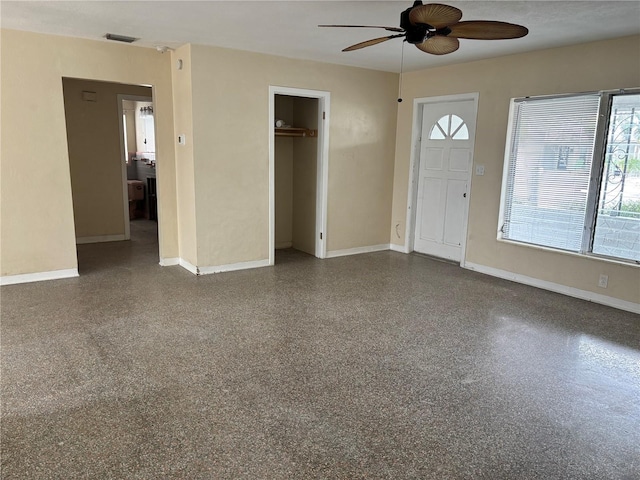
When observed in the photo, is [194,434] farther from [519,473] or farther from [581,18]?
[581,18]

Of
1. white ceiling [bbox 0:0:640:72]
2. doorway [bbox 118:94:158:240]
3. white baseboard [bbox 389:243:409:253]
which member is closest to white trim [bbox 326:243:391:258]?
white baseboard [bbox 389:243:409:253]

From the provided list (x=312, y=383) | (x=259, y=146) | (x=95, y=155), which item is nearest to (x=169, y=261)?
(x=259, y=146)

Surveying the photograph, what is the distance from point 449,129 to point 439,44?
2.90m

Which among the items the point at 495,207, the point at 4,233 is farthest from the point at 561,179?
the point at 4,233

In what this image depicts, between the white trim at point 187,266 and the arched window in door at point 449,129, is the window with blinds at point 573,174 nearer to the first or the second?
the arched window in door at point 449,129

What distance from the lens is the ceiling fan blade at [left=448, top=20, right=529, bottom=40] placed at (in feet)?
8.57

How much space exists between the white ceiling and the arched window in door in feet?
3.22

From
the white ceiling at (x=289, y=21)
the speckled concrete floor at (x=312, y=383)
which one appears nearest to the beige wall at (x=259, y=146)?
the white ceiling at (x=289, y=21)

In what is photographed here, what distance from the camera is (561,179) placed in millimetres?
4645

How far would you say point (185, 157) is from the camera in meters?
5.05

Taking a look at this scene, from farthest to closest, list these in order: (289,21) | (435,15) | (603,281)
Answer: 1. (603,281)
2. (289,21)
3. (435,15)

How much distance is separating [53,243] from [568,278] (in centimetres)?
547

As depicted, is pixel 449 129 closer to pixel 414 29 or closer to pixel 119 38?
pixel 414 29

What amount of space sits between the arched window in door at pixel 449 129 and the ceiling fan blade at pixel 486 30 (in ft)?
9.43
